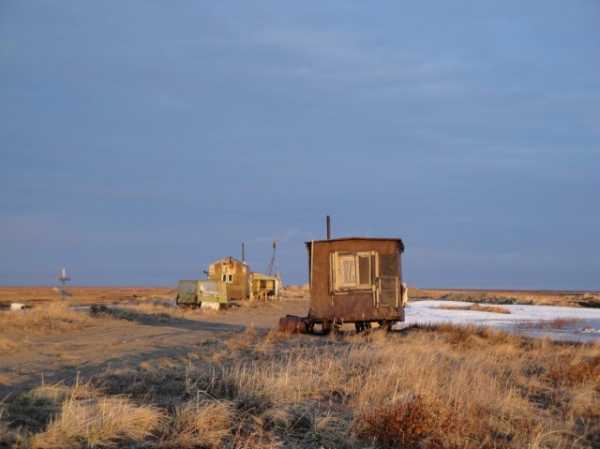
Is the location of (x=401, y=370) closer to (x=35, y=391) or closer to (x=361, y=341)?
(x=35, y=391)

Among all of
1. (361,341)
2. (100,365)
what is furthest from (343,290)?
(100,365)

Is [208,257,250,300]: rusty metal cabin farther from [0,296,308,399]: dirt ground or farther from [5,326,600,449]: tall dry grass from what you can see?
[5,326,600,449]: tall dry grass

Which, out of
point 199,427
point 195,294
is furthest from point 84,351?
point 195,294

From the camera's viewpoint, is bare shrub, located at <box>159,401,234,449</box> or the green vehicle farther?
the green vehicle

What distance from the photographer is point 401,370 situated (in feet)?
29.0

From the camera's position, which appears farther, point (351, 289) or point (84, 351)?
point (351, 289)

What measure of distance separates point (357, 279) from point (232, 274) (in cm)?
2764

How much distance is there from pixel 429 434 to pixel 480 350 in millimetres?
8643

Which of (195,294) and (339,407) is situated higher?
(195,294)

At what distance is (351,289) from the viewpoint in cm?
1866

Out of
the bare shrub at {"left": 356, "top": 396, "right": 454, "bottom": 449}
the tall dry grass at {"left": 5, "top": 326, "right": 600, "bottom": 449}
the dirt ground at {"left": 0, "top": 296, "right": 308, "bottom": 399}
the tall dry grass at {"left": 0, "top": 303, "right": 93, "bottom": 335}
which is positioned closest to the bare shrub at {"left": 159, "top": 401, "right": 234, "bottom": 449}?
the tall dry grass at {"left": 5, "top": 326, "right": 600, "bottom": 449}

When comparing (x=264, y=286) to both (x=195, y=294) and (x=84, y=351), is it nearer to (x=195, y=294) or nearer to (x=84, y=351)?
(x=195, y=294)

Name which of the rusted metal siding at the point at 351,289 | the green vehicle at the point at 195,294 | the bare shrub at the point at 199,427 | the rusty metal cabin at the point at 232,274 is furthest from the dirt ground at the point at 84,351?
the rusty metal cabin at the point at 232,274

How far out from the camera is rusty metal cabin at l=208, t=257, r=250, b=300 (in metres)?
45.2
